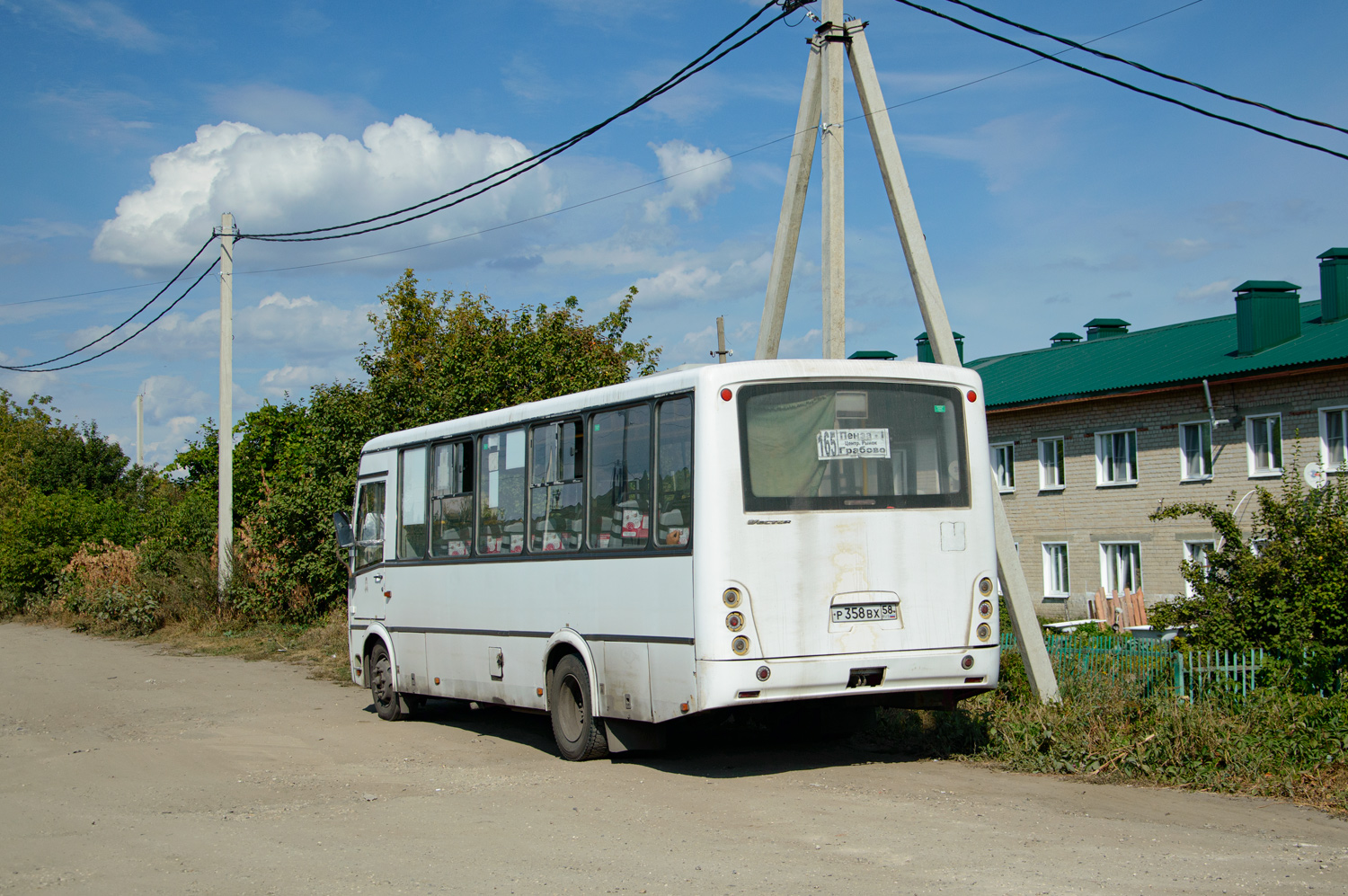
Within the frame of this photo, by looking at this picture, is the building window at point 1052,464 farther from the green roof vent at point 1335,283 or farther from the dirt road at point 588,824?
the dirt road at point 588,824

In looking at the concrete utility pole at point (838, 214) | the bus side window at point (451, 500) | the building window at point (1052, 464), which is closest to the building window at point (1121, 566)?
the building window at point (1052, 464)

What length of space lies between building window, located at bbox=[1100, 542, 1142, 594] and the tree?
2229 centimetres

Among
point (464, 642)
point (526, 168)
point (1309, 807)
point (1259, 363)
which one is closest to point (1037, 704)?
point (1309, 807)

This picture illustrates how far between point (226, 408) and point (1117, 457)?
22.1 meters

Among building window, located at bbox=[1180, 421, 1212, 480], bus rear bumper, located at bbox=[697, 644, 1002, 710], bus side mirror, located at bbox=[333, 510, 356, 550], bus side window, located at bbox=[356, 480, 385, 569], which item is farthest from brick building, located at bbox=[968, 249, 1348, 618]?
bus side mirror, located at bbox=[333, 510, 356, 550]

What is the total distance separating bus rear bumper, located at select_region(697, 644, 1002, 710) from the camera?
8.47 meters

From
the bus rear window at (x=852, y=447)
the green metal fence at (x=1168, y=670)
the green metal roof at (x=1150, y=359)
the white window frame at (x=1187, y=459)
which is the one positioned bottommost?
the green metal fence at (x=1168, y=670)

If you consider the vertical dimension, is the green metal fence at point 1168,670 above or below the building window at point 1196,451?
below

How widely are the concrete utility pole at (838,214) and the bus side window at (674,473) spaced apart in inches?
123

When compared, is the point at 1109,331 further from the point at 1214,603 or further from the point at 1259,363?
the point at 1214,603

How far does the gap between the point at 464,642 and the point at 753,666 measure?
14.2 feet

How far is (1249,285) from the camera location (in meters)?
29.2

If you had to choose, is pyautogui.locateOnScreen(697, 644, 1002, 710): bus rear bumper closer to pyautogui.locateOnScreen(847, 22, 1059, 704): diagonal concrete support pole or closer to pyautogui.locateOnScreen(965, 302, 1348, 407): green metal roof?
pyautogui.locateOnScreen(847, 22, 1059, 704): diagonal concrete support pole

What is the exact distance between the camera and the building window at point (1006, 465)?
35.7 metres
